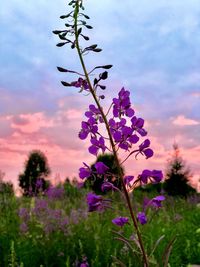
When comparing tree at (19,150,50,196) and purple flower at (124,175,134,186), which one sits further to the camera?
tree at (19,150,50,196)

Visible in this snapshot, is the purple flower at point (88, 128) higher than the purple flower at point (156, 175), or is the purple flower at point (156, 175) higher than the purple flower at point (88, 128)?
the purple flower at point (88, 128)

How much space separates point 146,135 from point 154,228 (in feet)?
16.7

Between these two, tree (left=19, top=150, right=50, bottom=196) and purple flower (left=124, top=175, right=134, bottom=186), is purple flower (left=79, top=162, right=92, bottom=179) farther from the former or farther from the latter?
tree (left=19, top=150, right=50, bottom=196)

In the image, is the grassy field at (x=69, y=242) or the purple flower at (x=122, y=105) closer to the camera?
the purple flower at (x=122, y=105)

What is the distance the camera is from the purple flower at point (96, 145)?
7.84 ft

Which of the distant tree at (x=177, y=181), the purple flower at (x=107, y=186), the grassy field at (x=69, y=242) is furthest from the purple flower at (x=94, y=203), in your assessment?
the distant tree at (x=177, y=181)

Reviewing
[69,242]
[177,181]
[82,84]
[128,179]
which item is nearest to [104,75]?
[82,84]

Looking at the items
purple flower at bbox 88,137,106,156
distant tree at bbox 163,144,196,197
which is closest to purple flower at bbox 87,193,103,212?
purple flower at bbox 88,137,106,156

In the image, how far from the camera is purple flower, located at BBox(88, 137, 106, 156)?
2391 mm

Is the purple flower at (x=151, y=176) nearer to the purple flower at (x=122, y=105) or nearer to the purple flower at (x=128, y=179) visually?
the purple flower at (x=128, y=179)

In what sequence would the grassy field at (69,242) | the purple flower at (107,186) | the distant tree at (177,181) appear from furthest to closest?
the distant tree at (177,181)
the grassy field at (69,242)
the purple flower at (107,186)

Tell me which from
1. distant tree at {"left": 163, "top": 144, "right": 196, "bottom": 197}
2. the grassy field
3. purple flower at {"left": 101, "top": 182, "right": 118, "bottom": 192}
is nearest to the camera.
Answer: purple flower at {"left": 101, "top": 182, "right": 118, "bottom": 192}

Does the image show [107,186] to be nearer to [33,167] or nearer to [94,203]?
[94,203]

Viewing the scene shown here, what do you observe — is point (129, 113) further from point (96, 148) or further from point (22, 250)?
point (22, 250)
